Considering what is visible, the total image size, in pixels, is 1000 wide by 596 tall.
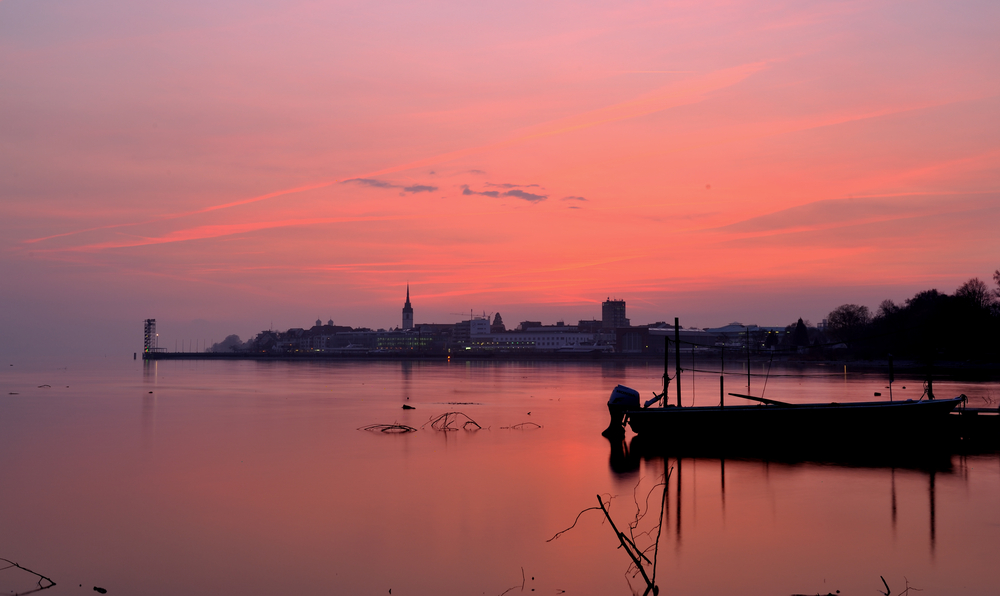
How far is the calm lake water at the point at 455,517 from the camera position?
52.1 feet

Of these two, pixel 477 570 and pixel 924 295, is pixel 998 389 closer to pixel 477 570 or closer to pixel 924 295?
pixel 477 570

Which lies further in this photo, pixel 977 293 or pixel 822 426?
pixel 977 293

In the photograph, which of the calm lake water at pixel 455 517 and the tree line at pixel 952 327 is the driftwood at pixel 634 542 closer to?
the calm lake water at pixel 455 517

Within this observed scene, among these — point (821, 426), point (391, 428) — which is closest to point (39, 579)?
point (391, 428)

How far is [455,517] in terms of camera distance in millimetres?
21641

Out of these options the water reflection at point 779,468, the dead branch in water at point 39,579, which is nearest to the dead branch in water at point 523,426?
the water reflection at point 779,468

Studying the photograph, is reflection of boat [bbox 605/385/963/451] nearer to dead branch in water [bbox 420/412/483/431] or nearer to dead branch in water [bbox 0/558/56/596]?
dead branch in water [bbox 420/412/483/431]

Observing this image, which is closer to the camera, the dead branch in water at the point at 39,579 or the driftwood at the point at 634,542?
the driftwood at the point at 634,542

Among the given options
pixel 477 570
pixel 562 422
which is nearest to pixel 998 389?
pixel 562 422

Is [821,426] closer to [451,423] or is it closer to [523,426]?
[523,426]

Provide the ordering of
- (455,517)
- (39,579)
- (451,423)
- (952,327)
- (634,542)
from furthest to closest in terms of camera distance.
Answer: (952,327), (451,423), (455,517), (634,542), (39,579)

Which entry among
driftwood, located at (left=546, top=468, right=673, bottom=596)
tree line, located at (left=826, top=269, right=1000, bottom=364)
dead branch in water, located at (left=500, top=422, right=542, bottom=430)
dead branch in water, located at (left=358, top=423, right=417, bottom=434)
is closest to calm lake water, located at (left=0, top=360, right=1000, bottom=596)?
driftwood, located at (left=546, top=468, right=673, bottom=596)

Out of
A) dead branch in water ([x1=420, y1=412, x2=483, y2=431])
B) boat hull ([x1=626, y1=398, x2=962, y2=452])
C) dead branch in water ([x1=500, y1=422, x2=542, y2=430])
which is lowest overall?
dead branch in water ([x1=500, y1=422, x2=542, y2=430])

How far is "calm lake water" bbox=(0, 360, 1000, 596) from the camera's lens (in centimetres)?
1588
